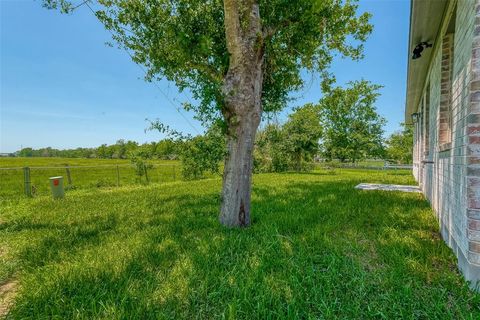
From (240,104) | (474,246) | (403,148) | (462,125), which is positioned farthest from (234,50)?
(403,148)

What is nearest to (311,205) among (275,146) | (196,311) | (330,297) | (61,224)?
(330,297)

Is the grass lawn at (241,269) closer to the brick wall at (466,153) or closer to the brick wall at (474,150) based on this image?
the brick wall at (466,153)

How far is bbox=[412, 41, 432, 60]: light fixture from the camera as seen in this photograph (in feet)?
15.8

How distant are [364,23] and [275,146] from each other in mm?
12266

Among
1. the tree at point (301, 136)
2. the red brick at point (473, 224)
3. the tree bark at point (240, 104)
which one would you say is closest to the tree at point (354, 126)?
the tree at point (301, 136)

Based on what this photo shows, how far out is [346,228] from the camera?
3615 mm

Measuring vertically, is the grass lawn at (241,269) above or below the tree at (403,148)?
below

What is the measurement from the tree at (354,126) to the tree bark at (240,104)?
2216 cm

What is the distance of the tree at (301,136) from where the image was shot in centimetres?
1889

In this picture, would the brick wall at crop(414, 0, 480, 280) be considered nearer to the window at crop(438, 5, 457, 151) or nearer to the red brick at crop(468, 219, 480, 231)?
the red brick at crop(468, 219, 480, 231)

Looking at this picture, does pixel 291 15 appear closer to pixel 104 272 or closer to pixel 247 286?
pixel 247 286

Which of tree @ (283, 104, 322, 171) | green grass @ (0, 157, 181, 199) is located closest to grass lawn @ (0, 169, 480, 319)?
green grass @ (0, 157, 181, 199)

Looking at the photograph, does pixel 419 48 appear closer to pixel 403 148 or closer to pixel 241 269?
pixel 241 269

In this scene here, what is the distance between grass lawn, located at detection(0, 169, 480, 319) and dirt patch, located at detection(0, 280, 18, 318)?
5 centimetres
